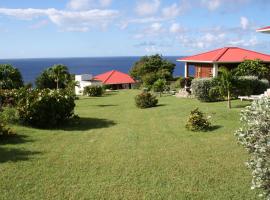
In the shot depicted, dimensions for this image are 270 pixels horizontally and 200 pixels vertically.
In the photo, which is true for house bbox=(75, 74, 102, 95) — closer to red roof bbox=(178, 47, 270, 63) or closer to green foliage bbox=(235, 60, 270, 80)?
red roof bbox=(178, 47, 270, 63)

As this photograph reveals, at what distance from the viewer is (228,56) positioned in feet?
110

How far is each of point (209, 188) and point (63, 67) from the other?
107ft

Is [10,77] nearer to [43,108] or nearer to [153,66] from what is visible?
[43,108]

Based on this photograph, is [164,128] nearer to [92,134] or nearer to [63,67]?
[92,134]

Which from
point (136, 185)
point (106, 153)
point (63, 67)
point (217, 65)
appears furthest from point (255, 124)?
point (63, 67)

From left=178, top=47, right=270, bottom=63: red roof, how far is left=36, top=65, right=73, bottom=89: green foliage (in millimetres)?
13498

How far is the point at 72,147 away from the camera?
12.8 meters

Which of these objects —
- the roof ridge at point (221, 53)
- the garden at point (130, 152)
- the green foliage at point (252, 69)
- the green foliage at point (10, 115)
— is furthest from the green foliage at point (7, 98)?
the roof ridge at point (221, 53)

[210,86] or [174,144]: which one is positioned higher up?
[210,86]

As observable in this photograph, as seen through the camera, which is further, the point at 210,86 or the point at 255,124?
the point at 210,86

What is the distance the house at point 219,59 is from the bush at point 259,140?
2657 centimetres

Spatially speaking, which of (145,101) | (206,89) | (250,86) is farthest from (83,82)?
(250,86)

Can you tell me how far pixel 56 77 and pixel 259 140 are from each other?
3630 cm

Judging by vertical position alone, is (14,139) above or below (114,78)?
below
